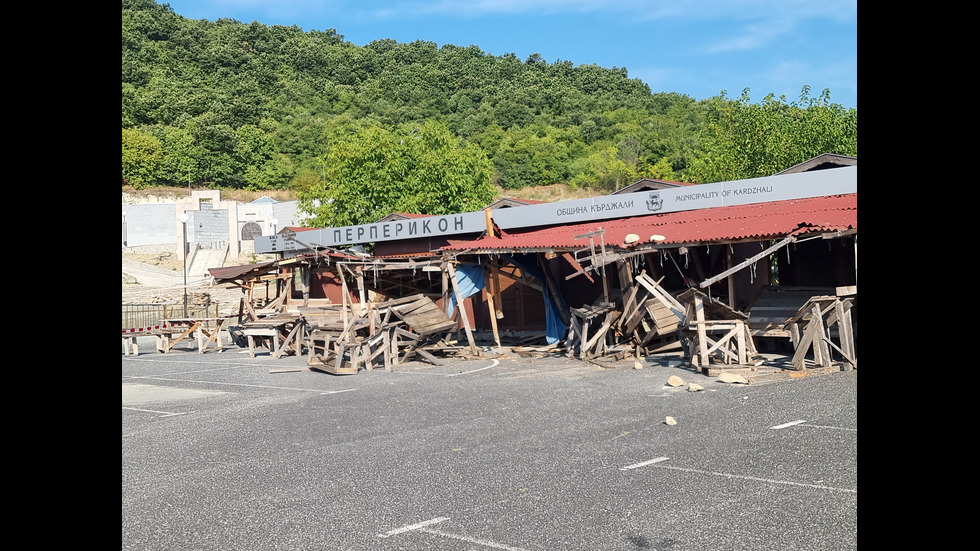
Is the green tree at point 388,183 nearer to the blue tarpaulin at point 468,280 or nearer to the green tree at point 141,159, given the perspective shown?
the blue tarpaulin at point 468,280

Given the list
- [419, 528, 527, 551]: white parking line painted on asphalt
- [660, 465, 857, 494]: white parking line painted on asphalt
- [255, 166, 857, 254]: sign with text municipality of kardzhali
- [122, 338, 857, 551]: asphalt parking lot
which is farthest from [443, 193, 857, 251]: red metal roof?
[419, 528, 527, 551]: white parking line painted on asphalt

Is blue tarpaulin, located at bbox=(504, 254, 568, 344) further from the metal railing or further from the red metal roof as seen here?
the metal railing

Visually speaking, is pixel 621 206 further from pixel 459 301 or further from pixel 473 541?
pixel 473 541

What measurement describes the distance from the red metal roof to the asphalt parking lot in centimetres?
288

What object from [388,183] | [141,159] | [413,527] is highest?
[141,159]

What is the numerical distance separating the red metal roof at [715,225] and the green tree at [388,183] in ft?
59.1

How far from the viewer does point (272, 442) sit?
991cm

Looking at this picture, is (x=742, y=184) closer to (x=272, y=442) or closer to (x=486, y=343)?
(x=486, y=343)

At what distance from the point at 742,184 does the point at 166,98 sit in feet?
252

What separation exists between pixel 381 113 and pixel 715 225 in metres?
68.1

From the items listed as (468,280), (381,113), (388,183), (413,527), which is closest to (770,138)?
(388,183)

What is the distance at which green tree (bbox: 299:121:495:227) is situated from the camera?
3950 centimetres

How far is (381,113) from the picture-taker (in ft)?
268
